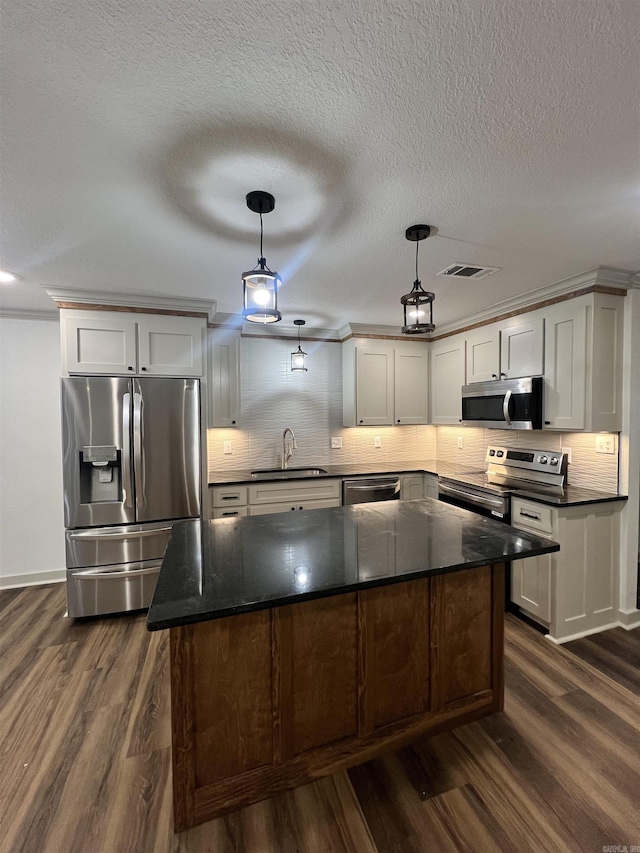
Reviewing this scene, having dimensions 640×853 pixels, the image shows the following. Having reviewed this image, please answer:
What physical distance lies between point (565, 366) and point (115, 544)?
3.56m

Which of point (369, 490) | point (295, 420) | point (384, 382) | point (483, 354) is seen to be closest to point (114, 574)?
point (295, 420)

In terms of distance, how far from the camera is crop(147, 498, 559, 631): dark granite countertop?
123 cm

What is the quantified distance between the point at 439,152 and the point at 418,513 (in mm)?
1748

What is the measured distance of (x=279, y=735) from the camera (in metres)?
1.44

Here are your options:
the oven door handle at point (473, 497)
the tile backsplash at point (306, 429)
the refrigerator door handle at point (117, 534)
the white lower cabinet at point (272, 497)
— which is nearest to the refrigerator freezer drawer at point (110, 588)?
the refrigerator door handle at point (117, 534)

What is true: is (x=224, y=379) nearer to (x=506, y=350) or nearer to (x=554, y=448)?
(x=506, y=350)

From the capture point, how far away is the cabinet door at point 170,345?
9.69 feet

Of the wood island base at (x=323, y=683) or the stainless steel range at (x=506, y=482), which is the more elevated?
the stainless steel range at (x=506, y=482)

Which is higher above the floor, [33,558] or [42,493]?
[42,493]

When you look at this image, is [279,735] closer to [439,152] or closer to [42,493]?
[439,152]

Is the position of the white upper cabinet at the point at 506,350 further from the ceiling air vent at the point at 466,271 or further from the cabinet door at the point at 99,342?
the cabinet door at the point at 99,342

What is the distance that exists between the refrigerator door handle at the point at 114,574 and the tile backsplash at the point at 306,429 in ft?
3.29

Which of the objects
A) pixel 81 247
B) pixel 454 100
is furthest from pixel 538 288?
pixel 81 247

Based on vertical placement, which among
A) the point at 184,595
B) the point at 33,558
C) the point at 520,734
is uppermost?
the point at 184,595
